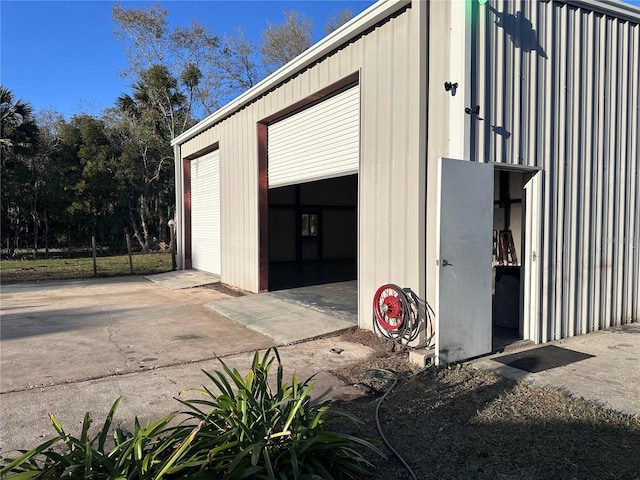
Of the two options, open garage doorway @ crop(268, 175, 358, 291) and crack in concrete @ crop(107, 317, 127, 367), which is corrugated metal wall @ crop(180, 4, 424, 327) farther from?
open garage doorway @ crop(268, 175, 358, 291)

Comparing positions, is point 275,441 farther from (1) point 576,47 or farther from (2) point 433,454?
(1) point 576,47

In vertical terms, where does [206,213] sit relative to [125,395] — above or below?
above

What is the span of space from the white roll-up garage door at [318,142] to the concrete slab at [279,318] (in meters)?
2.36

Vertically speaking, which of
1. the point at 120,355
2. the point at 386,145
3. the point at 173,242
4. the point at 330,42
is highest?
the point at 330,42

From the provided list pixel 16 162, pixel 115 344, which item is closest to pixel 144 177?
pixel 16 162

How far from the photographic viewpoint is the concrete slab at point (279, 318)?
6.21m

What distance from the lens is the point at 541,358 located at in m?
4.68

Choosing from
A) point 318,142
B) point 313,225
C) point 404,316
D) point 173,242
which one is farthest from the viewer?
point 313,225

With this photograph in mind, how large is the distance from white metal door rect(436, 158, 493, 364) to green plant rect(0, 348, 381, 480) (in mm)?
2086

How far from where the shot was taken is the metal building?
4.69 m

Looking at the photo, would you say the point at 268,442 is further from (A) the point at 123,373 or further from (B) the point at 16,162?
(B) the point at 16,162

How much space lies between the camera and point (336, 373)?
4.59 metres

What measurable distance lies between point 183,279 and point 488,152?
32.2 ft

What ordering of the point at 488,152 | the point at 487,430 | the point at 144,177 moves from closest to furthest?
1. the point at 487,430
2. the point at 488,152
3. the point at 144,177
